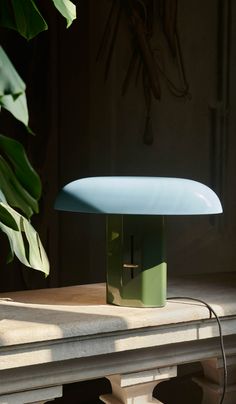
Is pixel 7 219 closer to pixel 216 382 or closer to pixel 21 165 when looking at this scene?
pixel 21 165

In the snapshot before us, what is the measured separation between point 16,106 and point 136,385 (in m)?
0.91

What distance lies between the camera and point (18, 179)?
3.63ft

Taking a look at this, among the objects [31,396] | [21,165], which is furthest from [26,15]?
[31,396]

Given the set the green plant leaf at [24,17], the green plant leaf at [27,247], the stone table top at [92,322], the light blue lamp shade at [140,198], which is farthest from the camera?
the light blue lamp shade at [140,198]

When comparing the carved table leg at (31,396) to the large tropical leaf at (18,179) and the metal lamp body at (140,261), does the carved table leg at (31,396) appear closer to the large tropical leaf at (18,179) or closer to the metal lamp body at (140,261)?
the metal lamp body at (140,261)

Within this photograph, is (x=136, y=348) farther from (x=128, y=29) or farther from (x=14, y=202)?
(x=128, y=29)

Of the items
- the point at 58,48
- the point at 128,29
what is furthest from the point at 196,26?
the point at 58,48

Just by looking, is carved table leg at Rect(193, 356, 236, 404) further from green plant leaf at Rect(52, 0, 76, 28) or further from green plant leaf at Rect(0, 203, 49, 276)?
green plant leaf at Rect(52, 0, 76, 28)

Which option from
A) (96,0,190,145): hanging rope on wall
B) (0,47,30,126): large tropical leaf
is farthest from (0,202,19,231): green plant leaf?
(96,0,190,145): hanging rope on wall

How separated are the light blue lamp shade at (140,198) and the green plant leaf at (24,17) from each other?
53cm

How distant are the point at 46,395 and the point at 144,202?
1.58 feet

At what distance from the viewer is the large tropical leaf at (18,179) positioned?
1021 mm

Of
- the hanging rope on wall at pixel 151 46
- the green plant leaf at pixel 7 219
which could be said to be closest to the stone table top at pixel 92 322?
the green plant leaf at pixel 7 219

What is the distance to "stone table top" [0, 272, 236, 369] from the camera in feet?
4.67
